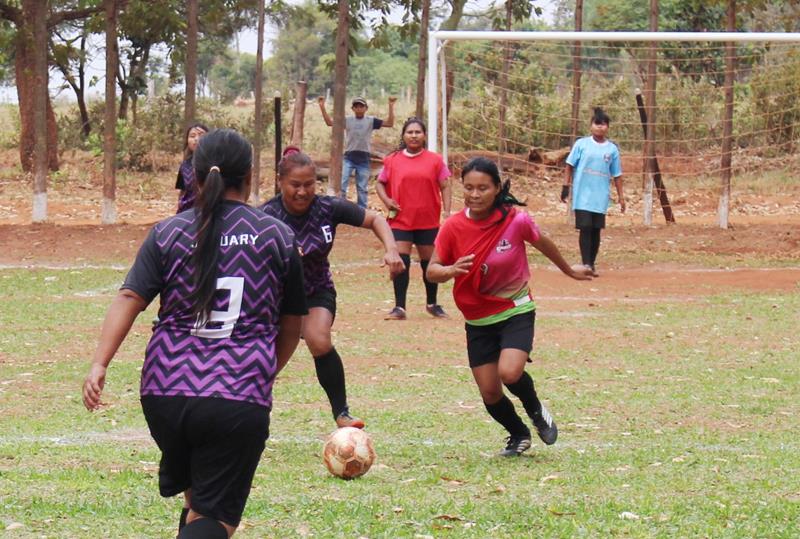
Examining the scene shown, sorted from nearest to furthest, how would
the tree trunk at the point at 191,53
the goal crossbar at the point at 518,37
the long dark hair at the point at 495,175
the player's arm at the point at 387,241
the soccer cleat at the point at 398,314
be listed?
the long dark hair at the point at 495,175, the player's arm at the point at 387,241, the soccer cleat at the point at 398,314, the goal crossbar at the point at 518,37, the tree trunk at the point at 191,53

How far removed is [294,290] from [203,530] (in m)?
0.80

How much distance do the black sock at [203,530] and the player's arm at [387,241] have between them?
334cm

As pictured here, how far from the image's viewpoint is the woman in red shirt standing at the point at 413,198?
13281mm

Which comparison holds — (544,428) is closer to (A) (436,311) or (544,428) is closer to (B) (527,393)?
(B) (527,393)

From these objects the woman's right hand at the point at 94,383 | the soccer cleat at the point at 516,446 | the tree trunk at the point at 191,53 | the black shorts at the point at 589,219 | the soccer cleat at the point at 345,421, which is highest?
the tree trunk at the point at 191,53

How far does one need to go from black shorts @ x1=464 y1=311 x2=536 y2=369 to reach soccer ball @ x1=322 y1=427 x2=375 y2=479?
97cm

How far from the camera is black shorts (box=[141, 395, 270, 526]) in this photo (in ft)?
13.3

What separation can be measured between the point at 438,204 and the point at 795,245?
8.70 meters

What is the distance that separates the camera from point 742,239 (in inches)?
824

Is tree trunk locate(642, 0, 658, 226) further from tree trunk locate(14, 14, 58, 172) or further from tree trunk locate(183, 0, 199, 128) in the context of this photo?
tree trunk locate(14, 14, 58, 172)

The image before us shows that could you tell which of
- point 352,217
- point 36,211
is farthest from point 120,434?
point 36,211

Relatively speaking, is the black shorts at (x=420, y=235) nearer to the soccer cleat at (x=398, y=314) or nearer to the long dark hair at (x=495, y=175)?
the soccer cleat at (x=398, y=314)

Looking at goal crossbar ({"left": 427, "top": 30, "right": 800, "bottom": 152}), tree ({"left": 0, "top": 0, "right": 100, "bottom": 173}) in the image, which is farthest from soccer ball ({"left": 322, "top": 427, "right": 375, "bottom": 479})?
tree ({"left": 0, "top": 0, "right": 100, "bottom": 173})

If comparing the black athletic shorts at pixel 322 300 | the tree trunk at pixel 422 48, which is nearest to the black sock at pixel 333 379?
the black athletic shorts at pixel 322 300
